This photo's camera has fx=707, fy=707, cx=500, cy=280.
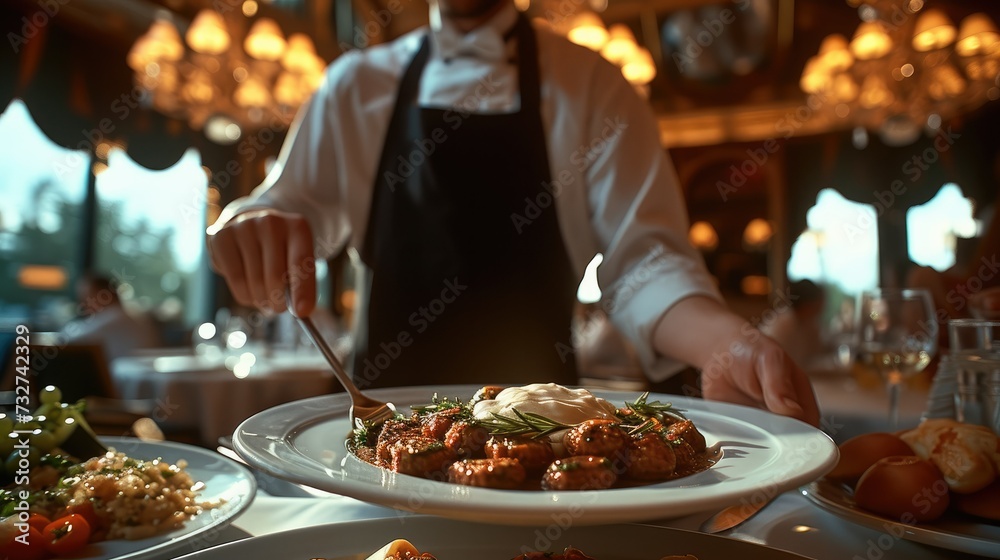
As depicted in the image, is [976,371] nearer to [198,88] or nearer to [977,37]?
[977,37]

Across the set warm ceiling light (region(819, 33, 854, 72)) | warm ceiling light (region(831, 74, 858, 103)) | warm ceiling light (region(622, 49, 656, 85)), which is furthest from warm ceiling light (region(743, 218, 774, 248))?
warm ceiling light (region(622, 49, 656, 85))

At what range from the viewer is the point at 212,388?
4543 mm

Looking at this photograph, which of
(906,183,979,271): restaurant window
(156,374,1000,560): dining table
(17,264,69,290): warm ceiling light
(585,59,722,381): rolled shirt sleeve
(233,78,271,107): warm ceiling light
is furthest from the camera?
(906,183,979,271): restaurant window

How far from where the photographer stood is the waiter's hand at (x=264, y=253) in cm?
113

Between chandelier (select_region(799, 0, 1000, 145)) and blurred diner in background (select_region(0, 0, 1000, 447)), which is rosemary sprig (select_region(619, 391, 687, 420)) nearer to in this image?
blurred diner in background (select_region(0, 0, 1000, 447))

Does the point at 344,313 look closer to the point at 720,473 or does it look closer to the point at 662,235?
the point at 662,235

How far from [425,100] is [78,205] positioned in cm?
813

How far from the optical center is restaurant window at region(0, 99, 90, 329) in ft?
25.5

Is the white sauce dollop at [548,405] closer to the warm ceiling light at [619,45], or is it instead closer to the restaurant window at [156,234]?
the warm ceiling light at [619,45]

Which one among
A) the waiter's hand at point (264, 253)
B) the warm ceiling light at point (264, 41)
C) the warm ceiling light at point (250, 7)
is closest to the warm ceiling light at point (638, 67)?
the warm ceiling light at point (264, 41)

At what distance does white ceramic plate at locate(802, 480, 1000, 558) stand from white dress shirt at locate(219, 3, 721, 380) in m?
0.91

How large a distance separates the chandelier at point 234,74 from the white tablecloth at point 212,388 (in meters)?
2.66

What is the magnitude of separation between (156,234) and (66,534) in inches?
389

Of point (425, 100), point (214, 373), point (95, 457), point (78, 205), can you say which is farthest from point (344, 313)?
point (95, 457)
